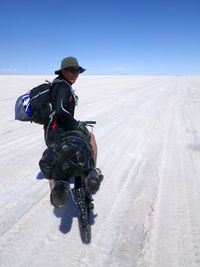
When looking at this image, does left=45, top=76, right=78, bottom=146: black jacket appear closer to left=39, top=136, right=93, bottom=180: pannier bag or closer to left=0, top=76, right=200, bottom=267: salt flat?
left=39, top=136, right=93, bottom=180: pannier bag

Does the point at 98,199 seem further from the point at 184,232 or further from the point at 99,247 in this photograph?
the point at 184,232

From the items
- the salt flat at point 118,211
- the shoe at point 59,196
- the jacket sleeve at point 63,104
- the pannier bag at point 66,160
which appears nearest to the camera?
the shoe at point 59,196

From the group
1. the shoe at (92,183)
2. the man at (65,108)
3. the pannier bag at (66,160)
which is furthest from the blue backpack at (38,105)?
the shoe at (92,183)

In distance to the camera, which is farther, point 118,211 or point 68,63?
point 118,211

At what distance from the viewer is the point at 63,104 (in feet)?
6.91

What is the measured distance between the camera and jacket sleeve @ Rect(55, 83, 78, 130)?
2.10 m

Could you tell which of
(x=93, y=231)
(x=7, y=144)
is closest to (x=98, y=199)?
(x=93, y=231)

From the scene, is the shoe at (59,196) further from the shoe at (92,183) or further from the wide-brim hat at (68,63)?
the wide-brim hat at (68,63)

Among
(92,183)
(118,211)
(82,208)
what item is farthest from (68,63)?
(118,211)

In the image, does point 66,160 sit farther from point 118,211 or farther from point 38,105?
point 118,211

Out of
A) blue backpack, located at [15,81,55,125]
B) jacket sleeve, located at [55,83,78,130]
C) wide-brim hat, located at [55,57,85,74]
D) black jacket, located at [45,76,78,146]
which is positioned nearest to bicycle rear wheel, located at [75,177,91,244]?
black jacket, located at [45,76,78,146]

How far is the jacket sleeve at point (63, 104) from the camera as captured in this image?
2102 mm

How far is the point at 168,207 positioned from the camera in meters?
2.73

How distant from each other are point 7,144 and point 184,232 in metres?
4.37
